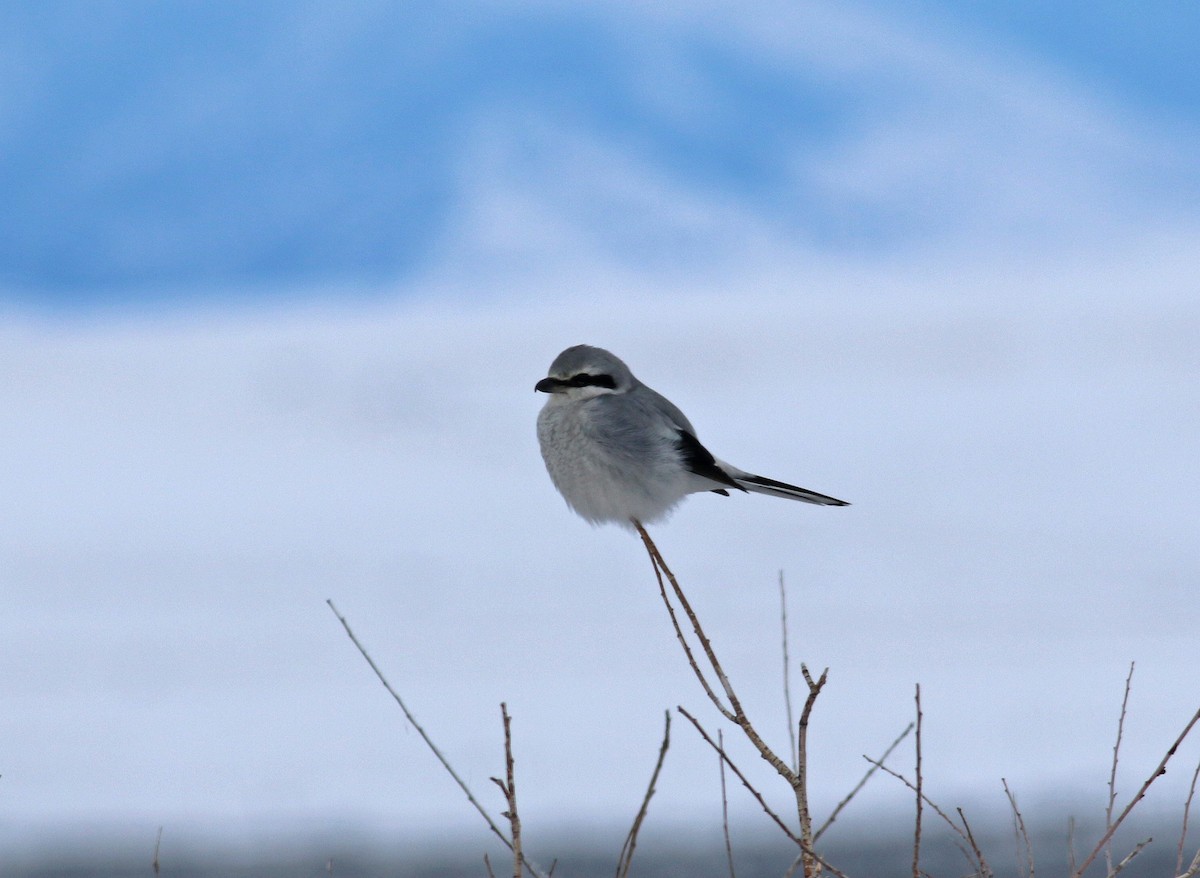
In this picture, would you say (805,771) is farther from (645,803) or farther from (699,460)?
(699,460)

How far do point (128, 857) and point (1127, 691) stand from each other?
11242 millimetres

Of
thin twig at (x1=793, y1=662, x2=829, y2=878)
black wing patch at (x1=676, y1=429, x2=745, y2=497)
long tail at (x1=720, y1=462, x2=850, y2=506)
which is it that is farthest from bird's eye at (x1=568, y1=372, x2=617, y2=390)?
thin twig at (x1=793, y1=662, x2=829, y2=878)

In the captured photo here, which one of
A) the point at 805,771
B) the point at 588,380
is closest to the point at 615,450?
the point at 588,380

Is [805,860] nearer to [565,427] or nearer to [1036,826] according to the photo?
[565,427]

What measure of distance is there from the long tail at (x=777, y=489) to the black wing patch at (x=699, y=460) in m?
0.10

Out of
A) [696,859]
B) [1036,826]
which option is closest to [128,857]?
[696,859]

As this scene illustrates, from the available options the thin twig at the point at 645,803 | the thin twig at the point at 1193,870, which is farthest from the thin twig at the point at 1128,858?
the thin twig at the point at 645,803

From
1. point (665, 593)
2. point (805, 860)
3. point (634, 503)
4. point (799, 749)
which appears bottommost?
point (805, 860)

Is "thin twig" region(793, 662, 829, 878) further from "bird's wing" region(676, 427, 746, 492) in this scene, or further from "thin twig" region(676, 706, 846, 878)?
A: "bird's wing" region(676, 427, 746, 492)

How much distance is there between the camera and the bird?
12.6 feet

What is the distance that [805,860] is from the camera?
2.49 metres

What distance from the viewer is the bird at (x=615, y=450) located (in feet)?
12.6

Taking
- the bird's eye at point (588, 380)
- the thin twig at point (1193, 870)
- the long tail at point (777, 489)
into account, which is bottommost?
the thin twig at point (1193, 870)

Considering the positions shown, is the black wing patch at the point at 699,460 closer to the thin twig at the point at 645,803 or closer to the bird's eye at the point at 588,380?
the bird's eye at the point at 588,380
